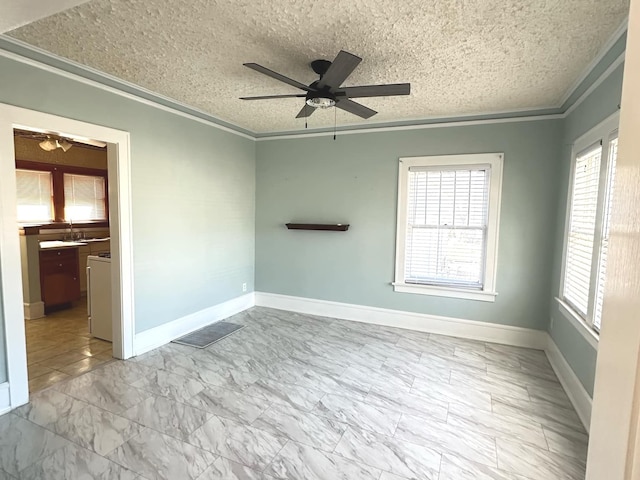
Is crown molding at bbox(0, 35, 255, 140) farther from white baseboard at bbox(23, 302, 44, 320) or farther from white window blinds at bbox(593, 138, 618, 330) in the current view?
white window blinds at bbox(593, 138, 618, 330)

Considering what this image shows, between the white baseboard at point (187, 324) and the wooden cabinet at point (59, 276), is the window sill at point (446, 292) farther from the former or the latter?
the wooden cabinet at point (59, 276)

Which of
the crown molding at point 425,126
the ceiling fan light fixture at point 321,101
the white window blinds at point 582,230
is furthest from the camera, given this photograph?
the crown molding at point 425,126

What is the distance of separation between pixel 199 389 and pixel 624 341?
3009 millimetres

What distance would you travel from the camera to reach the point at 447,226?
4184 mm

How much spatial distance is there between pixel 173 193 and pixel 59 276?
2.45 metres

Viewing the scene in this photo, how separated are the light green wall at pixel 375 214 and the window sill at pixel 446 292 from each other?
0.25 feet

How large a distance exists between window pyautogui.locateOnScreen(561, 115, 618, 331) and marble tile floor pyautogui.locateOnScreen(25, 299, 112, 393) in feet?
13.9

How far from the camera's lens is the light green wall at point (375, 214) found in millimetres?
3795

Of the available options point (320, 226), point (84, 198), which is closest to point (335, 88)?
point (320, 226)

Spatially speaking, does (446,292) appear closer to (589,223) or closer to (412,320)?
(412,320)

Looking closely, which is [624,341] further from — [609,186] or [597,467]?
[609,186]

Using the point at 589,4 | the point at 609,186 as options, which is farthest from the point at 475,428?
the point at 589,4

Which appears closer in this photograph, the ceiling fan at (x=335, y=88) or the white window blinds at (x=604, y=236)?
the ceiling fan at (x=335, y=88)

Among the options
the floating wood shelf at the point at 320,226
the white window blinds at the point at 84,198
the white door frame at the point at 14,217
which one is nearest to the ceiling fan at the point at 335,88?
the white door frame at the point at 14,217
